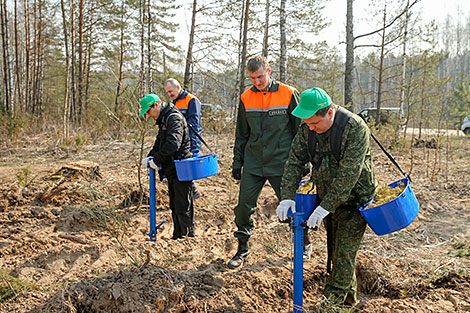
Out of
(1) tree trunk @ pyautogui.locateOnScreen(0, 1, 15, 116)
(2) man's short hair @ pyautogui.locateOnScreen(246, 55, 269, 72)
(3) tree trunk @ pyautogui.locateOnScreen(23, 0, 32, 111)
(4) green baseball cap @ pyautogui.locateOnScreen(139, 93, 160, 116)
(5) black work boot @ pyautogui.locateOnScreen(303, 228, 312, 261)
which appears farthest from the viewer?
(3) tree trunk @ pyautogui.locateOnScreen(23, 0, 32, 111)

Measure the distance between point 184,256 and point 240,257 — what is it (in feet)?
2.44

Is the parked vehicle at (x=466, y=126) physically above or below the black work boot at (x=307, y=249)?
above

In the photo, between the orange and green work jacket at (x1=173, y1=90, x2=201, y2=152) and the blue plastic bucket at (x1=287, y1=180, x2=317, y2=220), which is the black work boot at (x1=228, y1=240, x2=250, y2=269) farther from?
the orange and green work jacket at (x1=173, y1=90, x2=201, y2=152)

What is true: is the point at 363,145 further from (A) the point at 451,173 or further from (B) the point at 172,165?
(A) the point at 451,173

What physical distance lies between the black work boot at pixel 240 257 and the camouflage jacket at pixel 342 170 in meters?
1.13

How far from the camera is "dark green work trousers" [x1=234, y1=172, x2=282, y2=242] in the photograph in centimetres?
363

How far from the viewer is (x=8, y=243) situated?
437cm

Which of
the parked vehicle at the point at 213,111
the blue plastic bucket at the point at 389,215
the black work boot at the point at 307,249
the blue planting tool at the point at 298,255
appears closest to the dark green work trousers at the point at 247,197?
the black work boot at the point at 307,249

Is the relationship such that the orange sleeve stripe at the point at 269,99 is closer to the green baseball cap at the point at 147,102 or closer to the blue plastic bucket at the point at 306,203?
the blue plastic bucket at the point at 306,203

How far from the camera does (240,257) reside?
3682 mm

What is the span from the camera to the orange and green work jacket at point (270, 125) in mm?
3533

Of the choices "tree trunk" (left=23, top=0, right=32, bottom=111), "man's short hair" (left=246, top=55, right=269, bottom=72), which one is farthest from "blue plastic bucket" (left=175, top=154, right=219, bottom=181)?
"tree trunk" (left=23, top=0, right=32, bottom=111)

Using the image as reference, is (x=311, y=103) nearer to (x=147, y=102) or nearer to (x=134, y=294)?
(x=134, y=294)

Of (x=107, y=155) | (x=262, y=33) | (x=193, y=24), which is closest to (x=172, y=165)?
(x=107, y=155)
